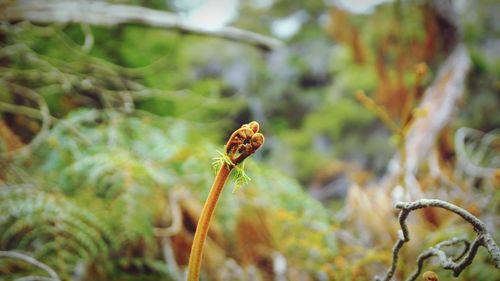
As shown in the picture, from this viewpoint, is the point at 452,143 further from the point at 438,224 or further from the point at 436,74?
the point at 438,224

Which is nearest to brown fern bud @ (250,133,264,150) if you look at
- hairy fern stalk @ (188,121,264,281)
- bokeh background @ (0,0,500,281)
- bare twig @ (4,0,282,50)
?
hairy fern stalk @ (188,121,264,281)

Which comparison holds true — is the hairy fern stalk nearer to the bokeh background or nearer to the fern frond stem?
the fern frond stem

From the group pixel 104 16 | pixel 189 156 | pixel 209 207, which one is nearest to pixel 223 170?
pixel 209 207

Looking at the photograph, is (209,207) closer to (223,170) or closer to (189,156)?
(223,170)

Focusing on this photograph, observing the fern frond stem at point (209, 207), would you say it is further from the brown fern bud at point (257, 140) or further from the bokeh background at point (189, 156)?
the bokeh background at point (189, 156)

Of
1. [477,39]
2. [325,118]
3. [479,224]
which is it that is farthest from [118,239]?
[477,39]

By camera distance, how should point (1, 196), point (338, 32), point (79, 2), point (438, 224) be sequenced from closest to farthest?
1. point (1, 196)
2. point (438, 224)
3. point (79, 2)
4. point (338, 32)

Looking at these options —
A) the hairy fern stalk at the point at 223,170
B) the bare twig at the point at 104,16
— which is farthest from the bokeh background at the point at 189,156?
the hairy fern stalk at the point at 223,170
